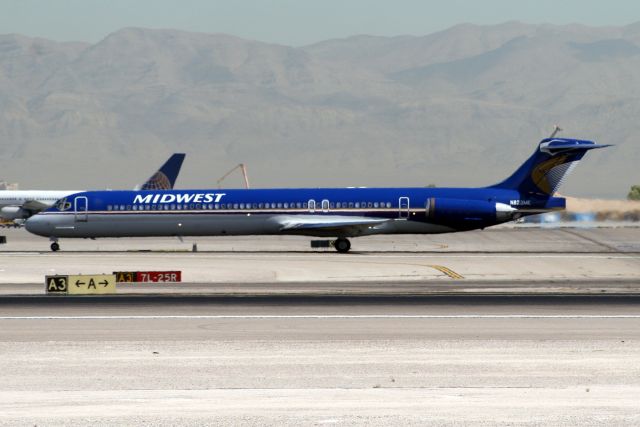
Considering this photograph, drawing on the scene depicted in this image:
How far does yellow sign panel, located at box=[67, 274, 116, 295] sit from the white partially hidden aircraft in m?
62.2

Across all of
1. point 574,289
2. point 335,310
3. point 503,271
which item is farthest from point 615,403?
point 503,271

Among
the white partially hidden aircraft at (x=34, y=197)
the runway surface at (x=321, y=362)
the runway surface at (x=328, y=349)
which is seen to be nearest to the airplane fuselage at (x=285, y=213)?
the runway surface at (x=328, y=349)

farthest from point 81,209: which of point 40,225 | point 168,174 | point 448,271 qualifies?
point 168,174

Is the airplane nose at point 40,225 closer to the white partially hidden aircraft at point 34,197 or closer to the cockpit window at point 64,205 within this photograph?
the cockpit window at point 64,205

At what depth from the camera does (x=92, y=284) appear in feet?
121

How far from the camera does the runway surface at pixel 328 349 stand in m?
18.8

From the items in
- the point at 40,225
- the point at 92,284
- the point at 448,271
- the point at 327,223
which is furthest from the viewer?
the point at 40,225

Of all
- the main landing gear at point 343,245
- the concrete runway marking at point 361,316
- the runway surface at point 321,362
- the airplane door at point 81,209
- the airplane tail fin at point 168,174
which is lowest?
the runway surface at point 321,362

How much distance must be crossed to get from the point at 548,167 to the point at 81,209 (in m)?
23.3

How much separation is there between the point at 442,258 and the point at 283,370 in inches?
1230

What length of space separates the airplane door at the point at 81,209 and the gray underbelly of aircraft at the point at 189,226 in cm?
11

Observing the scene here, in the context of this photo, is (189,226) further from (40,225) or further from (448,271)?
(448,271)

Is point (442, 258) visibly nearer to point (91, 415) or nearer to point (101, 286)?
point (101, 286)

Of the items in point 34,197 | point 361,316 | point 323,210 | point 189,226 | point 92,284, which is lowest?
point 361,316
